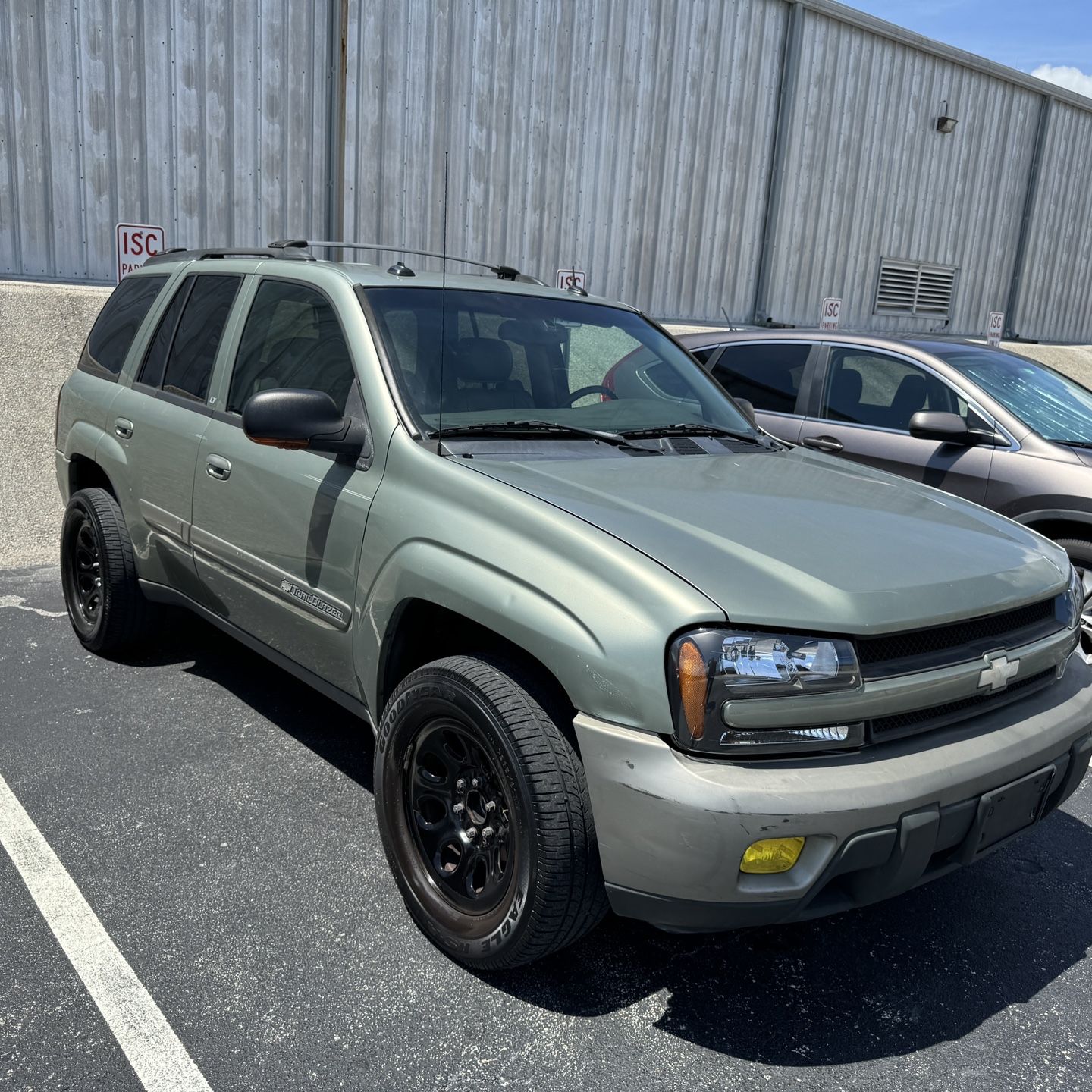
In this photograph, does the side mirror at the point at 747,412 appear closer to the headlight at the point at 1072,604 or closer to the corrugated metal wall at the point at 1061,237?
the headlight at the point at 1072,604

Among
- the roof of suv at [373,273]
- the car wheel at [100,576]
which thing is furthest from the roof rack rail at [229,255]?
the car wheel at [100,576]

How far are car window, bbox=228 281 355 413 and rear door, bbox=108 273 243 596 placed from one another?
210 mm

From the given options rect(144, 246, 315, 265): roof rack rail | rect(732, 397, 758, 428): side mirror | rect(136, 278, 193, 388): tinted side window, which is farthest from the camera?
rect(136, 278, 193, 388): tinted side window

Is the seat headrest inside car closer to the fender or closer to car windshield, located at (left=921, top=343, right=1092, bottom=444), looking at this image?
the fender

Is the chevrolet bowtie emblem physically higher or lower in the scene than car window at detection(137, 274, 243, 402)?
lower

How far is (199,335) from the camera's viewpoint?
4145mm

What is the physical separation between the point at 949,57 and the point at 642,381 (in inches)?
712

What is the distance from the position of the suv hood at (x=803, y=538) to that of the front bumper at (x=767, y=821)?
32cm

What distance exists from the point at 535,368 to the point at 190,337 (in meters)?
1.60

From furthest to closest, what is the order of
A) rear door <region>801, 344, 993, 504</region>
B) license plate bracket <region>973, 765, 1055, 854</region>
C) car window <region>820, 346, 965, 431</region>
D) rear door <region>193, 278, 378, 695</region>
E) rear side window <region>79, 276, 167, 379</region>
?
car window <region>820, 346, 965, 431</region>, rear door <region>801, 344, 993, 504</region>, rear side window <region>79, 276, 167, 379</region>, rear door <region>193, 278, 378, 695</region>, license plate bracket <region>973, 765, 1055, 854</region>

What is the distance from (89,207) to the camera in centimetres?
1041

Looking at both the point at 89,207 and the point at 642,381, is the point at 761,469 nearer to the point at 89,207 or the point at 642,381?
the point at 642,381

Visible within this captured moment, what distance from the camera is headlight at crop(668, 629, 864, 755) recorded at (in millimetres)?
2170

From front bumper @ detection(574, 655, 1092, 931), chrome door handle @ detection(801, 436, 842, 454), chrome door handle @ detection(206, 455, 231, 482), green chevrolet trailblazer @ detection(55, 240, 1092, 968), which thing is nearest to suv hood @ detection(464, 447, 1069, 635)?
green chevrolet trailblazer @ detection(55, 240, 1092, 968)
